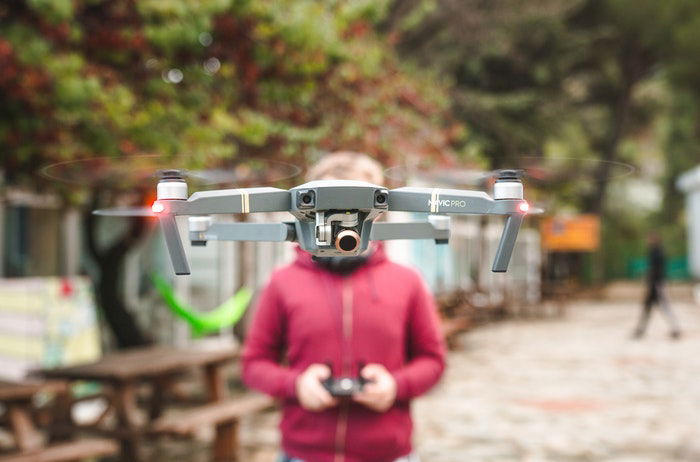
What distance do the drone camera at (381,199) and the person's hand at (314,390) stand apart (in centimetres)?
169

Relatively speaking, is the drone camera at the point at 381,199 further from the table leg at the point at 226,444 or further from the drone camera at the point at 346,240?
the table leg at the point at 226,444

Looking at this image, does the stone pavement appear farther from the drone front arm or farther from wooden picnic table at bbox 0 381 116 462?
the drone front arm

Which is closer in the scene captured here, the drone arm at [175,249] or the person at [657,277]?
the drone arm at [175,249]

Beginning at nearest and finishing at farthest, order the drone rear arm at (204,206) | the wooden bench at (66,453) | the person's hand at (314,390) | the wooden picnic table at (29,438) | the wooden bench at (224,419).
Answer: the drone rear arm at (204,206)
the person's hand at (314,390)
the wooden bench at (66,453)
the wooden picnic table at (29,438)
the wooden bench at (224,419)

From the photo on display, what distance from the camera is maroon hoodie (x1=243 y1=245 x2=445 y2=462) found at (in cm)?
257

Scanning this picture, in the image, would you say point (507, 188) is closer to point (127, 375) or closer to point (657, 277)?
point (127, 375)

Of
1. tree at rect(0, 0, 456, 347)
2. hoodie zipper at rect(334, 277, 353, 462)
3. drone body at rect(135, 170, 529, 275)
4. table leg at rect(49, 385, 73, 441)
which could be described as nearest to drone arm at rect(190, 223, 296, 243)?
drone body at rect(135, 170, 529, 275)

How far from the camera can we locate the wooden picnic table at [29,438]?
4887 mm

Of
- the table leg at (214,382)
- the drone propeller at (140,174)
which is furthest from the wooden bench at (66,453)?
the drone propeller at (140,174)

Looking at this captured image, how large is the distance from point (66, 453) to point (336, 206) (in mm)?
4688

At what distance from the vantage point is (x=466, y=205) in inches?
30.9

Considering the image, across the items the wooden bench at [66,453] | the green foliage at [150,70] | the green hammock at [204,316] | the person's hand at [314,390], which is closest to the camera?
the person's hand at [314,390]

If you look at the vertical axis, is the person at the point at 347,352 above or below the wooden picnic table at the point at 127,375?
above

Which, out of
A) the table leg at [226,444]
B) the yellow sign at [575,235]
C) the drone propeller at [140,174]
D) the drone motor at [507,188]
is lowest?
the table leg at [226,444]
